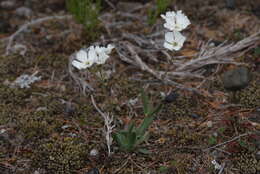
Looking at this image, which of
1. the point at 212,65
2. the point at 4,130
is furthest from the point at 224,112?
A: the point at 4,130

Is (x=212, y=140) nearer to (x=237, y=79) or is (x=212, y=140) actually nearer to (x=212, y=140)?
(x=212, y=140)

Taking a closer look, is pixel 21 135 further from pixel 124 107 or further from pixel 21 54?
pixel 21 54

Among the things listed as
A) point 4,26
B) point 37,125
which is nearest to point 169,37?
point 37,125

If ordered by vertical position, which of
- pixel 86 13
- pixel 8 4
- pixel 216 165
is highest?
pixel 86 13

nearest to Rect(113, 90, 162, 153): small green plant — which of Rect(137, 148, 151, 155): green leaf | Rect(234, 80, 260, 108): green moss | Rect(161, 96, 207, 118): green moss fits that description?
Rect(137, 148, 151, 155): green leaf

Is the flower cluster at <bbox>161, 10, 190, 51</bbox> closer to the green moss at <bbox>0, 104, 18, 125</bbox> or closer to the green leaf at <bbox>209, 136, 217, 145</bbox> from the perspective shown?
the green leaf at <bbox>209, 136, 217, 145</bbox>

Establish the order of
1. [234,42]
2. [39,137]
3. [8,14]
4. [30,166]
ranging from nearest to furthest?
[30,166] < [39,137] < [234,42] < [8,14]

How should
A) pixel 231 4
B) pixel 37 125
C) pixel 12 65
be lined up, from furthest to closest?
pixel 231 4 → pixel 12 65 → pixel 37 125
